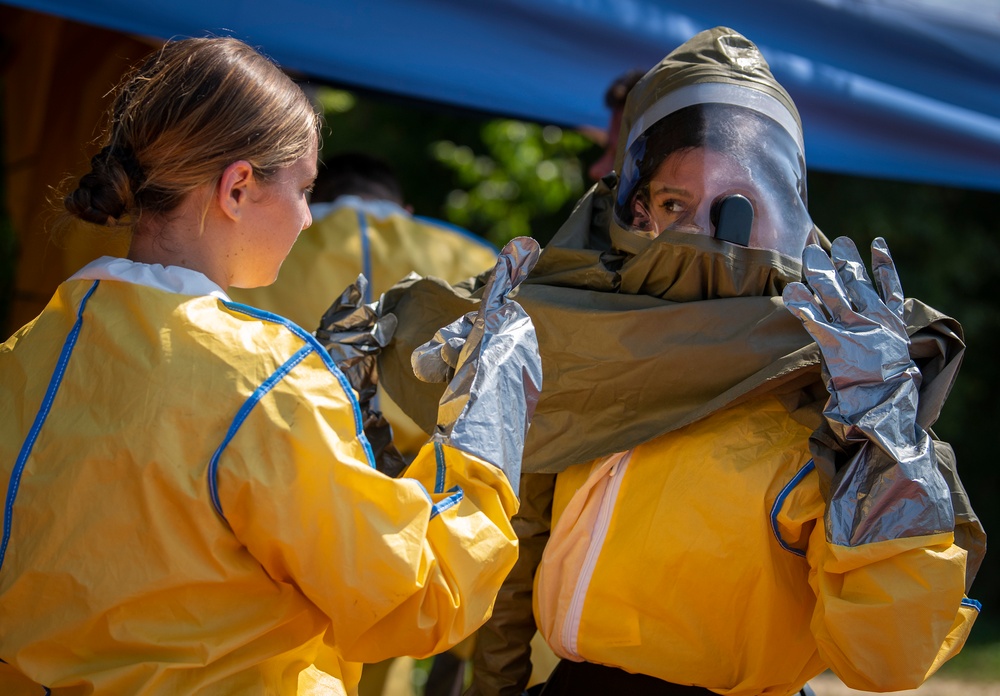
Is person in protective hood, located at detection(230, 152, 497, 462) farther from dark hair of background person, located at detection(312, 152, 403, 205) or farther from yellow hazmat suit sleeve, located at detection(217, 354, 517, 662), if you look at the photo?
yellow hazmat suit sleeve, located at detection(217, 354, 517, 662)

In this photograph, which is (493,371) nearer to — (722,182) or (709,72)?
(722,182)

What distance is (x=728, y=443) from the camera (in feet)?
5.18

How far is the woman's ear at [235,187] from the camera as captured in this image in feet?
4.52

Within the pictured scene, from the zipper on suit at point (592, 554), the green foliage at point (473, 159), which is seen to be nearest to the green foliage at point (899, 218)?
the green foliage at point (473, 159)

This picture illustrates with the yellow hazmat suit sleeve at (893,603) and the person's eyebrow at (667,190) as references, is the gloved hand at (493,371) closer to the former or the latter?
the person's eyebrow at (667,190)

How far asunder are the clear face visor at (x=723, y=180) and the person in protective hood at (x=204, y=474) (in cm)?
53

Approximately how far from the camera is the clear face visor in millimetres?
1709

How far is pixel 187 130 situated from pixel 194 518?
1.65 ft

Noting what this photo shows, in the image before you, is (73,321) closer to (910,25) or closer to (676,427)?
(676,427)

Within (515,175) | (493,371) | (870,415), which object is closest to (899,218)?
(515,175)

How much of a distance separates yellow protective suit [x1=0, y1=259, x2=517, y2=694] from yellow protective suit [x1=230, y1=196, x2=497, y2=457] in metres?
1.35

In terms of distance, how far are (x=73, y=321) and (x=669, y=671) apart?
987 mm

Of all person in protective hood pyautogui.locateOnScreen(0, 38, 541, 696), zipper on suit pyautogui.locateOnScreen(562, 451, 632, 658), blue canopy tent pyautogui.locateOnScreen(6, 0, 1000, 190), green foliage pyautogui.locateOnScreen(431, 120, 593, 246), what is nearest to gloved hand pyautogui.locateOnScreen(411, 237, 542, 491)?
person in protective hood pyautogui.locateOnScreen(0, 38, 541, 696)

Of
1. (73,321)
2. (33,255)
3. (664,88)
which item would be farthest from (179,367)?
(33,255)
